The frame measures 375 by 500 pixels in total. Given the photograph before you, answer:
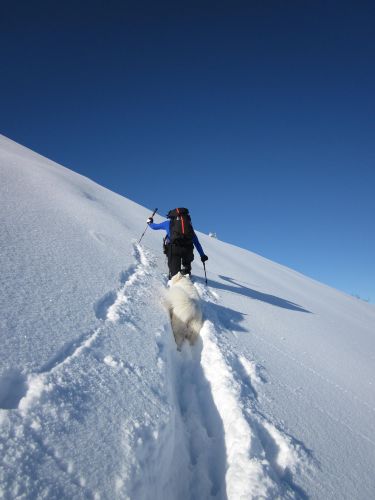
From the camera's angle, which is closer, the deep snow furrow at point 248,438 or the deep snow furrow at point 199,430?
the deep snow furrow at point 248,438

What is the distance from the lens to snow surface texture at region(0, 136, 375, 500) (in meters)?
1.67

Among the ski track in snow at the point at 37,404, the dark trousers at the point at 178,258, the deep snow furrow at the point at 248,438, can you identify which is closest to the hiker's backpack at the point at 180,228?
the dark trousers at the point at 178,258

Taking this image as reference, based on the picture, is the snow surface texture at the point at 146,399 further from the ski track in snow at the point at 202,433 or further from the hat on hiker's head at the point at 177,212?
the hat on hiker's head at the point at 177,212

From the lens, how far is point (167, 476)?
2039 millimetres

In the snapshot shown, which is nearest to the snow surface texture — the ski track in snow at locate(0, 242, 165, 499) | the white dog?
the ski track in snow at locate(0, 242, 165, 499)

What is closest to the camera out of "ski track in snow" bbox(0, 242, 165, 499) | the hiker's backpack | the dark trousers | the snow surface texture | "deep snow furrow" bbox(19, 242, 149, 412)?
"ski track in snow" bbox(0, 242, 165, 499)

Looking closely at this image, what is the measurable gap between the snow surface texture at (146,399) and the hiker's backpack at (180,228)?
162 centimetres

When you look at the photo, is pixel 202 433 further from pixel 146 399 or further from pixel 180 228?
pixel 180 228

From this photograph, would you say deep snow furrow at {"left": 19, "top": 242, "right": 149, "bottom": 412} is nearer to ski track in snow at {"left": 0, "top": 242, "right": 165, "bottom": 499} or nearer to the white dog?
ski track in snow at {"left": 0, "top": 242, "right": 165, "bottom": 499}

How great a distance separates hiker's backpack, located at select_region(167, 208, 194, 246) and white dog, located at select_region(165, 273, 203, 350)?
1722 mm

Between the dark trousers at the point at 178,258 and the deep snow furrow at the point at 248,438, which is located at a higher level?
the dark trousers at the point at 178,258

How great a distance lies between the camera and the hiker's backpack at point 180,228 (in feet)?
19.9

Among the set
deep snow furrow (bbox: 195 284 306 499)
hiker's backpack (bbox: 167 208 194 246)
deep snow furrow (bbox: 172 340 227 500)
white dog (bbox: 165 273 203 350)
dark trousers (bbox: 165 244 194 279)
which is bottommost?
deep snow furrow (bbox: 172 340 227 500)

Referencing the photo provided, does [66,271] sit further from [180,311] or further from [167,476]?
[167,476]
